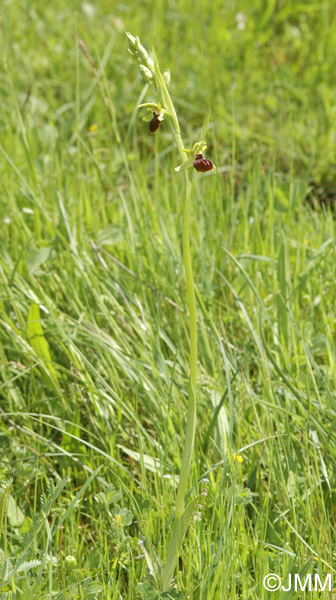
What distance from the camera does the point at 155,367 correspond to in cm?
192

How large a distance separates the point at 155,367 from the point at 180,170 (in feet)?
2.76

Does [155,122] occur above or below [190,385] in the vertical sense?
above

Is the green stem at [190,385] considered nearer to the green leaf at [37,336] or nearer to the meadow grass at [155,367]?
the meadow grass at [155,367]

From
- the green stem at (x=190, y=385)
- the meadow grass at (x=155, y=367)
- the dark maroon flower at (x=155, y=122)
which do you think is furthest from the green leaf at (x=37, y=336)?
the dark maroon flower at (x=155, y=122)

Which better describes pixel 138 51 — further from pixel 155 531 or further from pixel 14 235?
pixel 14 235

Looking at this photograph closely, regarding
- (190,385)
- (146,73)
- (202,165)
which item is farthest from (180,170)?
(190,385)

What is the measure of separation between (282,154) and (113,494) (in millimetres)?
2282

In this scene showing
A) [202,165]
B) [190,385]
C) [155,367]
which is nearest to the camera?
[202,165]

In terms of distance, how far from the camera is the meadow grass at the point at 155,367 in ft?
4.77

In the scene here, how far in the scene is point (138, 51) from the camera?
1250 mm

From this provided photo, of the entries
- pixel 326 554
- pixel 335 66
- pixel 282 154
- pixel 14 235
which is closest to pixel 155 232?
pixel 14 235

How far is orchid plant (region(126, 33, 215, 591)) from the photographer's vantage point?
120cm

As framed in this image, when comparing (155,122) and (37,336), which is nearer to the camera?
(155,122)

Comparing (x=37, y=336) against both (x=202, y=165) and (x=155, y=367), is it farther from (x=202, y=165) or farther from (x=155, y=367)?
(x=202, y=165)
